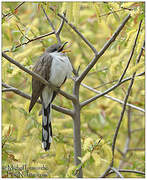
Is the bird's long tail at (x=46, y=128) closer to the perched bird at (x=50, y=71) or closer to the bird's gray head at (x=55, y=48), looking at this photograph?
the perched bird at (x=50, y=71)

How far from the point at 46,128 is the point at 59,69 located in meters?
0.69

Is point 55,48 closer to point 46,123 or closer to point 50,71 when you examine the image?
point 50,71

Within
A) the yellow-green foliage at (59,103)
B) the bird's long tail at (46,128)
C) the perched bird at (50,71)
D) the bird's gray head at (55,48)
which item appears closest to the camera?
the yellow-green foliage at (59,103)

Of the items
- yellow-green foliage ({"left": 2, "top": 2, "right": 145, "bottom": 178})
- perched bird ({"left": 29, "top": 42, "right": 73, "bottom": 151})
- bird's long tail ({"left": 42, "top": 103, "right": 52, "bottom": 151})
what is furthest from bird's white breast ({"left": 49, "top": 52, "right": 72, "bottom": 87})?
bird's long tail ({"left": 42, "top": 103, "right": 52, "bottom": 151})

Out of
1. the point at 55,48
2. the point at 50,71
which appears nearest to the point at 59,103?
the point at 50,71

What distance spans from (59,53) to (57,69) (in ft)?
0.72

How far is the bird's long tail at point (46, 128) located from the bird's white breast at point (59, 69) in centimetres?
33

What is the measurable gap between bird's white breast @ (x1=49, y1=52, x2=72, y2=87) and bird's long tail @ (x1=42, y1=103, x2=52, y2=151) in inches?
12.8

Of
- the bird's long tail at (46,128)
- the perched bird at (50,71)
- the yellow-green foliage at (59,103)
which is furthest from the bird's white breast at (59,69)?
the bird's long tail at (46,128)

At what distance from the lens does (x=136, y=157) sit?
4273 mm

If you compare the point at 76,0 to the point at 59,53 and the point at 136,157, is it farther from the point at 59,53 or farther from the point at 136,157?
the point at 136,157

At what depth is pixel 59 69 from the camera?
3.51 m

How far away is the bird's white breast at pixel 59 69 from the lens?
3.49 meters

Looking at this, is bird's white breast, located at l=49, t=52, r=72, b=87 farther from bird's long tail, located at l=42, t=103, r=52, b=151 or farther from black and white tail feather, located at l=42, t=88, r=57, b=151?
bird's long tail, located at l=42, t=103, r=52, b=151
